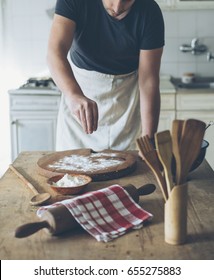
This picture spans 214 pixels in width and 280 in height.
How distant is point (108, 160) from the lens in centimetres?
163

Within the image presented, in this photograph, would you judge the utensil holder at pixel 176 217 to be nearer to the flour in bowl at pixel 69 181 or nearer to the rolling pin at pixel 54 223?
the rolling pin at pixel 54 223

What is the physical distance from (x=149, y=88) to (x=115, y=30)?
0.27 metres

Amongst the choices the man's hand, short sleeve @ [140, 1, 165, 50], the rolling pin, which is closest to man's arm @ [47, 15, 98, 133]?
the man's hand

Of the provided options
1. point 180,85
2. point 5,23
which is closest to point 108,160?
point 180,85

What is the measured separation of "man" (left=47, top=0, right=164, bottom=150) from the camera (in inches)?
72.8

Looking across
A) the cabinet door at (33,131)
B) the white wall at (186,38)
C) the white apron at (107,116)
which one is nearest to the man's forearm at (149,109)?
the white apron at (107,116)

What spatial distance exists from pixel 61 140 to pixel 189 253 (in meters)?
1.22

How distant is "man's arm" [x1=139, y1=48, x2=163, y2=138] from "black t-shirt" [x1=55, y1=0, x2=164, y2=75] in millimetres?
38

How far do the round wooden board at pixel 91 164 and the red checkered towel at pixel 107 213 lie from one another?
247 millimetres

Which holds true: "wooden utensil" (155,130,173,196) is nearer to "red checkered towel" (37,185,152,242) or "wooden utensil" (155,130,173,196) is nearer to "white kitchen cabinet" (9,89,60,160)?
"red checkered towel" (37,185,152,242)

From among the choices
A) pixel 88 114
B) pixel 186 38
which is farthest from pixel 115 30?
pixel 186 38

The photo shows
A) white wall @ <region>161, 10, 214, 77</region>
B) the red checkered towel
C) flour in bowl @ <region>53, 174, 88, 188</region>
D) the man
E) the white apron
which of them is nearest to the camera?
the red checkered towel
